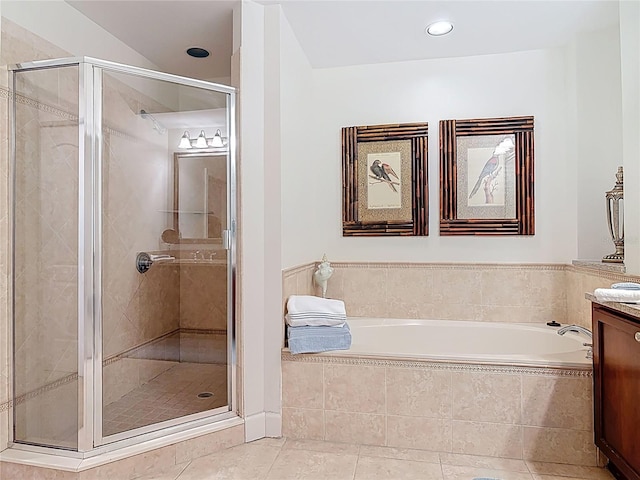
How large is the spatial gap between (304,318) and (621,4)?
239 cm

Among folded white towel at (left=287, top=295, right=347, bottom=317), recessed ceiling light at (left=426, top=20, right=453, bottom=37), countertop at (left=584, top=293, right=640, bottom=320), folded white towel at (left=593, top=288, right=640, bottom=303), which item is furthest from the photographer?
recessed ceiling light at (left=426, top=20, right=453, bottom=37)

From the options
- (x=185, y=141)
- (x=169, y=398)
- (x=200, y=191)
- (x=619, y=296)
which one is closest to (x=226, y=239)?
(x=200, y=191)

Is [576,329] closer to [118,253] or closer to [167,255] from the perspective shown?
[167,255]

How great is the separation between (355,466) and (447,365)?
0.68m

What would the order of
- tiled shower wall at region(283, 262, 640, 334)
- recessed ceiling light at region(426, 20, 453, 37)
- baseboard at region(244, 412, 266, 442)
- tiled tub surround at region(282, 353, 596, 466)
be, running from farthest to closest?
tiled shower wall at region(283, 262, 640, 334) < recessed ceiling light at region(426, 20, 453, 37) < baseboard at region(244, 412, 266, 442) < tiled tub surround at region(282, 353, 596, 466)

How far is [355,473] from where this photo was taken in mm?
2025

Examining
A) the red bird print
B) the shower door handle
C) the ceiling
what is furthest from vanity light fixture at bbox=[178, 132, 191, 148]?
the red bird print

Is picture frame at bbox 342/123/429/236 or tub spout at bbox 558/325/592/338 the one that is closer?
tub spout at bbox 558/325/592/338

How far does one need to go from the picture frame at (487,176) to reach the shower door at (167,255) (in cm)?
166

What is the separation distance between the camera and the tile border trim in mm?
2108

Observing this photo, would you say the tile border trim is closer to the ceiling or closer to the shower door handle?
the shower door handle

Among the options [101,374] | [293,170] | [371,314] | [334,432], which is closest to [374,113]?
[293,170]

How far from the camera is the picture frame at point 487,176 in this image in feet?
10.0

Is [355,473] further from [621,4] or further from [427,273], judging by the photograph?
[621,4]
